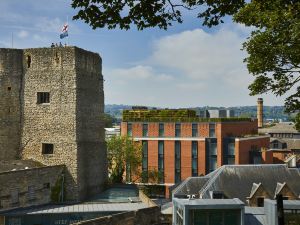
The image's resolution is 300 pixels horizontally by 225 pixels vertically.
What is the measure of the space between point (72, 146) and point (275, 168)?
17.4 m

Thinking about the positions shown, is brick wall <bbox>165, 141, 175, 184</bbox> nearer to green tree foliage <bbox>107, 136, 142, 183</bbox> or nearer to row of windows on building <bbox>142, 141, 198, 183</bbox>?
row of windows on building <bbox>142, 141, 198, 183</bbox>

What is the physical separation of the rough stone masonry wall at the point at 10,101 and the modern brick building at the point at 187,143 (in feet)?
100

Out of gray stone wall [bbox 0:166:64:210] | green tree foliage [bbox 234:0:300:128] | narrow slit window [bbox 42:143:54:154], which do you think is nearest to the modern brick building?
narrow slit window [bbox 42:143:54:154]

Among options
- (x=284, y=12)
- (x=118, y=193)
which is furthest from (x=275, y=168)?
(x=284, y=12)

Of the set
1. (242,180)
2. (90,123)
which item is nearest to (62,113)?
(90,123)

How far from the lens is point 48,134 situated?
119ft

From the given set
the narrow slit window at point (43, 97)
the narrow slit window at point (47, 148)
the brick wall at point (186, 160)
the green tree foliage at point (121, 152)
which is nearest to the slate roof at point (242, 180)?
the narrow slit window at point (47, 148)

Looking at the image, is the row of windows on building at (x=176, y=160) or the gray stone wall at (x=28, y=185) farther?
the row of windows on building at (x=176, y=160)

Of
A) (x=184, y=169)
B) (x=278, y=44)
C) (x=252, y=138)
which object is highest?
(x=278, y=44)

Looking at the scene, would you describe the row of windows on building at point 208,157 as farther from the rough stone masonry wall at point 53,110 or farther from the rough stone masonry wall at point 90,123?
the rough stone masonry wall at point 53,110

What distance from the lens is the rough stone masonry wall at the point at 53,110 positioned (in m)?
35.6

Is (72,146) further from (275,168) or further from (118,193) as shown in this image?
(275,168)

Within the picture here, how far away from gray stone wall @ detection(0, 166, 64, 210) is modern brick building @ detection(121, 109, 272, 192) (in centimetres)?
3089

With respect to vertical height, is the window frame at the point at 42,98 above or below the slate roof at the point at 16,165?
above
